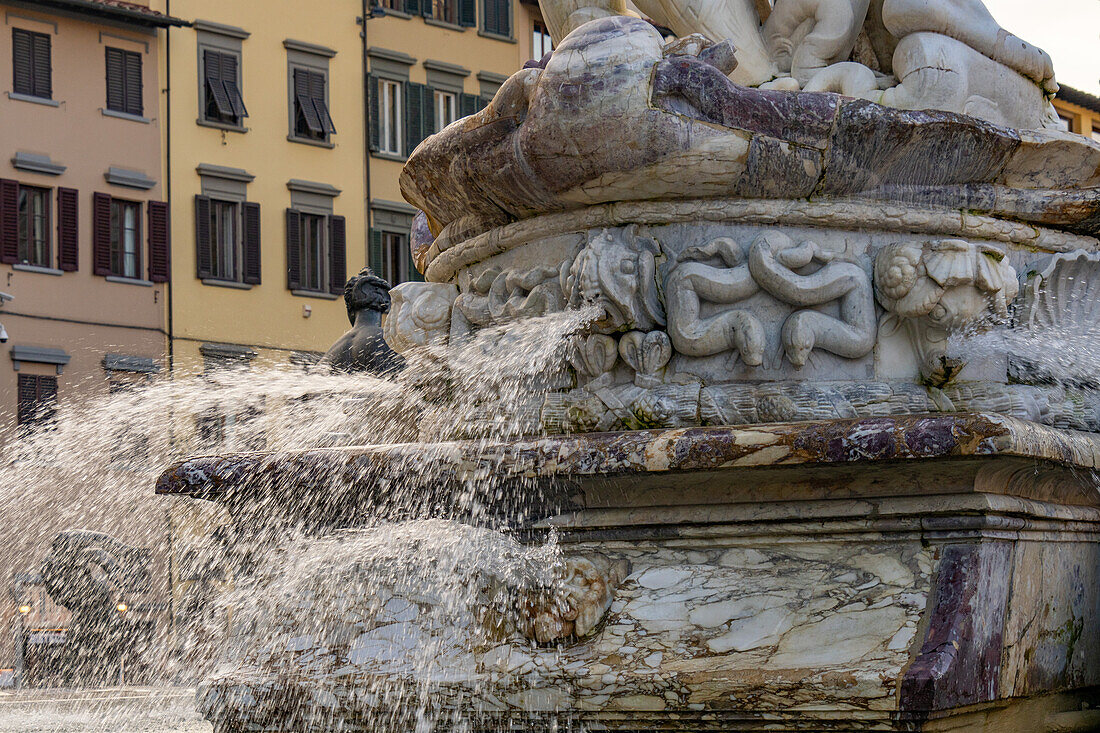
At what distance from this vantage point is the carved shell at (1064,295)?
4102 millimetres

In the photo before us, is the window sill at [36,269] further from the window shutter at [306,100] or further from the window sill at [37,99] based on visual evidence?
the window shutter at [306,100]

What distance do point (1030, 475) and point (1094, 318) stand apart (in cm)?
84

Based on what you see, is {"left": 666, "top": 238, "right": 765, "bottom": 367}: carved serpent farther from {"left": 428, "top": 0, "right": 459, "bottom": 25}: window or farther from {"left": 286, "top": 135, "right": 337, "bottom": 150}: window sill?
{"left": 428, "top": 0, "right": 459, "bottom": 25}: window

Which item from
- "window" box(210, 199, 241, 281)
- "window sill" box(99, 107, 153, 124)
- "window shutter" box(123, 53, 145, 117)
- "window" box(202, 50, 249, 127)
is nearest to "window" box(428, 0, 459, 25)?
"window" box(202, 50, 249, 127)

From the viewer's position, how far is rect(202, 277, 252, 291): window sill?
27219 millimetres

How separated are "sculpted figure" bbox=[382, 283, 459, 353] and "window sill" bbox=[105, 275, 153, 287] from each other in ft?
74.7

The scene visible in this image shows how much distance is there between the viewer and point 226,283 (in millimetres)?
27375

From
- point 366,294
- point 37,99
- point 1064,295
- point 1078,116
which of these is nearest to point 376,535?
point 1064,295

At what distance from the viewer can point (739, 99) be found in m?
3.87

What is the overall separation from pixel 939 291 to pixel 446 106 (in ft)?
90.0

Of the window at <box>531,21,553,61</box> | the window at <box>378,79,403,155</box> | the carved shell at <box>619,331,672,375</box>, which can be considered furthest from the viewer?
the window at <box>531,21,553,61</box>

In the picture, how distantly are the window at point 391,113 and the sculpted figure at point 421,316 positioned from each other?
25.6m

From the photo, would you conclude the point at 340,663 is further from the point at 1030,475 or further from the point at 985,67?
the point at 985,67

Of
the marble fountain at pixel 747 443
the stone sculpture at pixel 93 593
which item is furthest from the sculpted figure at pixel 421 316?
the stone sculpture at pixel 93 593
